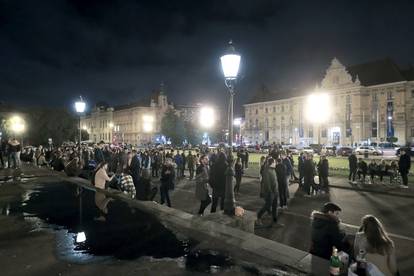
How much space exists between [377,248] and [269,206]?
17.7 feet

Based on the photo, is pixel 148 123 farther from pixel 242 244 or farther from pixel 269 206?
pixel 242 244

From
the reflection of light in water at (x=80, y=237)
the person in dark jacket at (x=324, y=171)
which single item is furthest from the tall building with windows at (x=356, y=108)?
the reflection of light in water at (x=80, y=237)

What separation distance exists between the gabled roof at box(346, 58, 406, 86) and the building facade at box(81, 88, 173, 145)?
61609 mm

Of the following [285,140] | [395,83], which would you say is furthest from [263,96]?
[395,83]

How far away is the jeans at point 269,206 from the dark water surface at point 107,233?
10.1ft

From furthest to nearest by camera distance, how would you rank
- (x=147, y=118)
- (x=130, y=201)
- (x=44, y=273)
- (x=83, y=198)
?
1. (x=147, y=118)
2. (x=83, y=198)
3. (x=130, y=201)
4. (x=44, y=273)

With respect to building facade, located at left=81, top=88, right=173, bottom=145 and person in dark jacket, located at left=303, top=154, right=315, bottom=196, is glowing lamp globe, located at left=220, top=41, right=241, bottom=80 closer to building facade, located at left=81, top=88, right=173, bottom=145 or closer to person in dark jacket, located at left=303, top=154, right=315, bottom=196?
person in dark jacket, located at left=303, top=154, right=315, bottom=196

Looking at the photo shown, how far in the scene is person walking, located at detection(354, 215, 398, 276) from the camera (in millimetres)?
4637

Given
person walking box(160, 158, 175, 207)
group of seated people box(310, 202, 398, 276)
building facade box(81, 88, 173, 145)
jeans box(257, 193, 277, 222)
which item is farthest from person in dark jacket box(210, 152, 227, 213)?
building facade box(81, 88, 173, 145)

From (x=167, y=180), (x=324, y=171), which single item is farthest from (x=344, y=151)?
(x=167, y=180)

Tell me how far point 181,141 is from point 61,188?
7704 cm

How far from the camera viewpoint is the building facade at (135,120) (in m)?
123

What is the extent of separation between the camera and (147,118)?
391 feet

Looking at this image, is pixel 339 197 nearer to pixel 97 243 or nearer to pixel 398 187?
pixel 398 187
